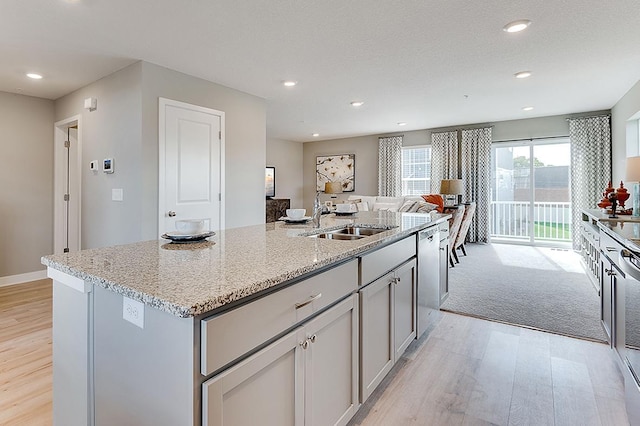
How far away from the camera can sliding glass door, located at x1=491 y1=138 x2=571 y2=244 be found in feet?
21.2

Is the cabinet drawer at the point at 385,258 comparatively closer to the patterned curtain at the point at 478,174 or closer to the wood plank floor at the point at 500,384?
the wood plank floor at the point at 500,384

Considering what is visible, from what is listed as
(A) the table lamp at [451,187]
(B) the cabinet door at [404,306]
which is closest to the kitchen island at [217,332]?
(B) the cabinet door at [404,306]

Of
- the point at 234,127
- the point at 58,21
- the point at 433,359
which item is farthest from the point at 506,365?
the point at 58,21

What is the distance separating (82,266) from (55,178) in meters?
4.57

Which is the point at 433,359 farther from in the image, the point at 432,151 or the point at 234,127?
the point at 432,151

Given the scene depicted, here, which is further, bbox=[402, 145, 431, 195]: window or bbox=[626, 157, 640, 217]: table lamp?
bbox=[402, 145, 431, 195]: window

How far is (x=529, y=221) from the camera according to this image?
676 cm

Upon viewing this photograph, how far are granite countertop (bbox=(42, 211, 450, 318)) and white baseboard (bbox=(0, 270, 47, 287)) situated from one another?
13.5ft

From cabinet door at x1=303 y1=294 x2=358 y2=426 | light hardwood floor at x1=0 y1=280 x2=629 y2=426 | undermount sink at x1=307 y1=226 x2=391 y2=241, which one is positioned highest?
undermount sink at x1=307 y1=226 x2=391 y2=241

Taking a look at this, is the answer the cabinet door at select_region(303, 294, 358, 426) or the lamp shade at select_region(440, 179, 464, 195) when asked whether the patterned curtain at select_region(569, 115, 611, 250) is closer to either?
the lamp shade at select_region(440, 179, 464, 195)

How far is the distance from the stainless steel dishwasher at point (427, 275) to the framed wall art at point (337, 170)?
6036mm

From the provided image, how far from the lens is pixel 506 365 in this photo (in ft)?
7.41

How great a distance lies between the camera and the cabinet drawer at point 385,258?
1.64 metres

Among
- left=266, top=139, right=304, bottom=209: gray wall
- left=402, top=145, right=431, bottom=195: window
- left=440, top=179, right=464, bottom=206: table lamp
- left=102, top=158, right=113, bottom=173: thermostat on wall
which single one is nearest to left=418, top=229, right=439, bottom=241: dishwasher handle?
left=102, top=158, right=113, bottom=173: thermostat on wall
